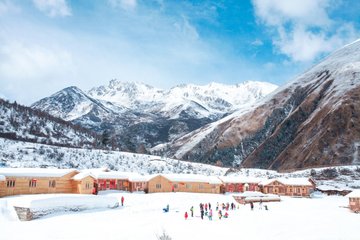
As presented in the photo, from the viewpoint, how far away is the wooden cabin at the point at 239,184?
7456 cm

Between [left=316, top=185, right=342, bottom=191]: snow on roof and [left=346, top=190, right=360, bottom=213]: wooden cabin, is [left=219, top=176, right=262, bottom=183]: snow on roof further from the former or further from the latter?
[left=346, top=190, right=360, bottom=213]: wooden cabin

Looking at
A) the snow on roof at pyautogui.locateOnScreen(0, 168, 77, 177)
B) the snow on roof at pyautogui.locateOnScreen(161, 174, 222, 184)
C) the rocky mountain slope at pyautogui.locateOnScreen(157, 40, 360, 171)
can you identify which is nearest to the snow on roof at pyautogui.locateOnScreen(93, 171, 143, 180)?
the snow on roof at pyautogui.locateOnScreen(0, 168, 77, 177)

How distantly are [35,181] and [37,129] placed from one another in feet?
277

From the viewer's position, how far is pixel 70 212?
40.4m

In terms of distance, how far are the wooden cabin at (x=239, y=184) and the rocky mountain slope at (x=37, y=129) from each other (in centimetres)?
6099

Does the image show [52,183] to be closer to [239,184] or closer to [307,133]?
[239,184]

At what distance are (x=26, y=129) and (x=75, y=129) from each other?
29.8 m

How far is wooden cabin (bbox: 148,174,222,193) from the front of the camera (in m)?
65.0

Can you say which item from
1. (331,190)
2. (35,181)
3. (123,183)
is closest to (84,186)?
(35,181)

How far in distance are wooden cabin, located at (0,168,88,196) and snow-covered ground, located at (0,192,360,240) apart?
5998 mm

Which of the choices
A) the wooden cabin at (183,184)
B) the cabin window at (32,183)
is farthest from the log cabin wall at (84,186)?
the wooden cabin at (183,184)

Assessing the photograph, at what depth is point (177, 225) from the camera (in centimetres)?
3491

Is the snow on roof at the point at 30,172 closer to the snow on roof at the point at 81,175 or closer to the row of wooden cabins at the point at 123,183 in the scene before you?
the row of wooden cabins at the point at 123,183

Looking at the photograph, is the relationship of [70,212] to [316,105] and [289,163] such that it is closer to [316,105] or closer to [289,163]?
[289,163]
